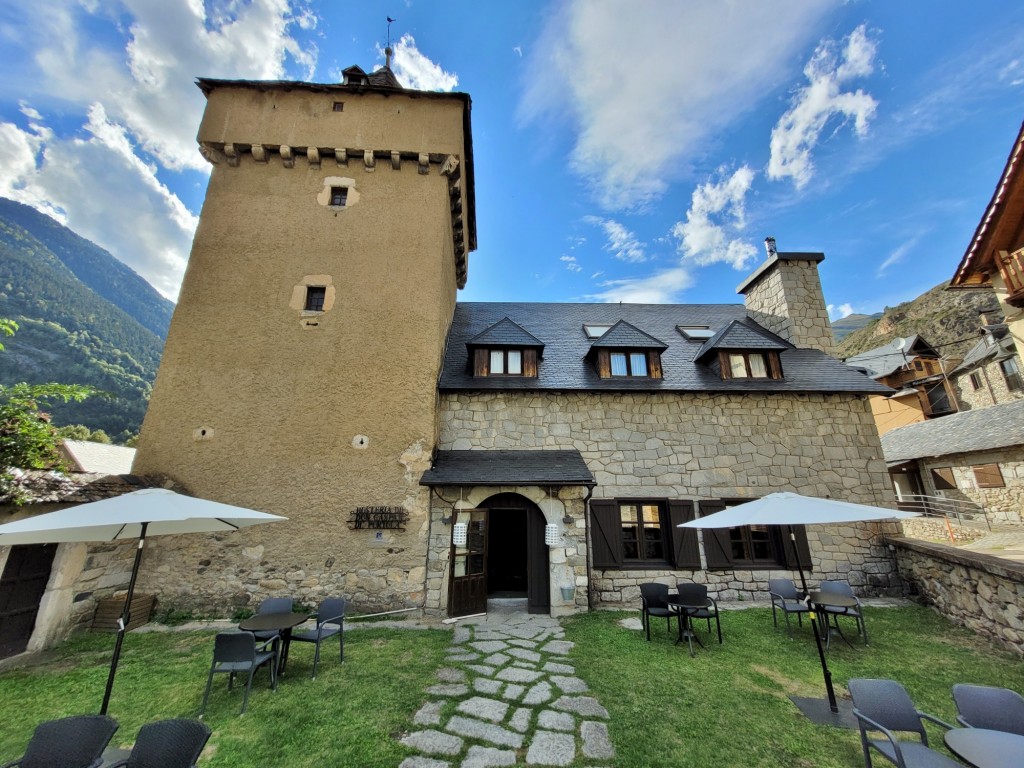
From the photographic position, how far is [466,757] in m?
3.53

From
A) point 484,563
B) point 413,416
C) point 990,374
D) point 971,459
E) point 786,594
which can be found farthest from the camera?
point 990,374

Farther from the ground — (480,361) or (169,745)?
(480,361)

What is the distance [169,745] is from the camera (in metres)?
2.69

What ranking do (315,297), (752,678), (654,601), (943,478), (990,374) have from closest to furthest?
(752,678) < (654,601) < (315,297) < (943,478) < (990,374)

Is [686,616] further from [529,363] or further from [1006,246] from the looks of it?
[1006,246]

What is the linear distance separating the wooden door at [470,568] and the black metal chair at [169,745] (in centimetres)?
562

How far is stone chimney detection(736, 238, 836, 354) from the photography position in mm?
11945

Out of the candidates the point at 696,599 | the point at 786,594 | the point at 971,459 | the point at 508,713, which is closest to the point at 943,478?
the point at 971,459

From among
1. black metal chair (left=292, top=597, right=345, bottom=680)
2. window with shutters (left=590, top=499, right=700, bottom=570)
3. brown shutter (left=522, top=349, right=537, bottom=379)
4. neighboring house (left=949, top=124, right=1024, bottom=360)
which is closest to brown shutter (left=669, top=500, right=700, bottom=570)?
window with shutters (left=590, top=499, right=700, bottom=570)

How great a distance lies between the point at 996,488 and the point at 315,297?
85.6ft

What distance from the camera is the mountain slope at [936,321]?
3459 cm

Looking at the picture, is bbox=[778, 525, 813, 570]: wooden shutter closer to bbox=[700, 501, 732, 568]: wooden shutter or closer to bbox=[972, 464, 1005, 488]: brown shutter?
bbox=[700, 501, 732, 568]: wooden shutter

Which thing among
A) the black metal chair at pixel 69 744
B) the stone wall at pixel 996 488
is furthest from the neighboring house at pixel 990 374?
the black metal chair at pixel 69 744

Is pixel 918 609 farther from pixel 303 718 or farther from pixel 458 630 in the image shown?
pixel 303 718
